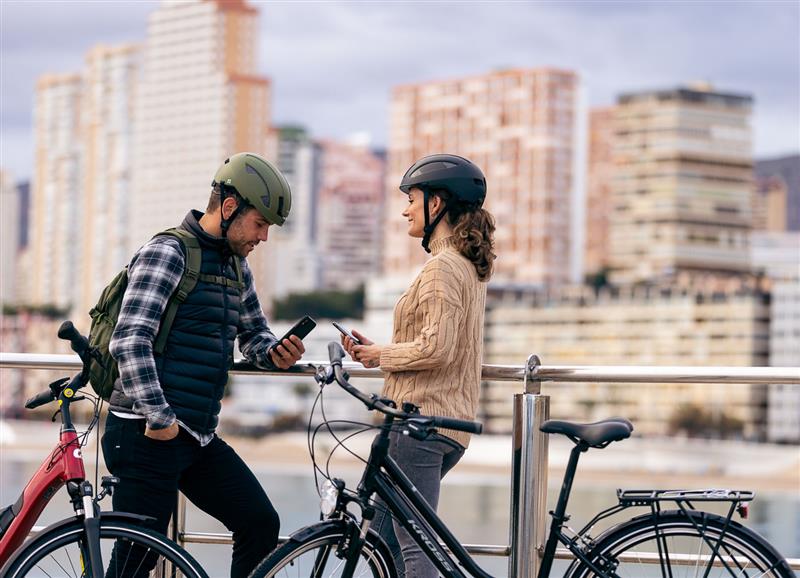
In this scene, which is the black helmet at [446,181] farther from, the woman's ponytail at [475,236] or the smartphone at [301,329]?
the smartphone at [301,329]

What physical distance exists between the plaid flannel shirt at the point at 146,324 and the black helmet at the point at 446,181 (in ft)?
1.90

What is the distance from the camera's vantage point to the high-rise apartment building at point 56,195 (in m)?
135

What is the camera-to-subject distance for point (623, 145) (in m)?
132

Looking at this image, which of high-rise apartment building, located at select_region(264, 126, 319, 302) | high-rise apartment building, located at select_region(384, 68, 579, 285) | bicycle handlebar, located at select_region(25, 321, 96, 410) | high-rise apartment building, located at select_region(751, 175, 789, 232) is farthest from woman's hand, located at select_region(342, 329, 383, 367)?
high-rise apartment building, located at select_region(751, 175, 789, 232)

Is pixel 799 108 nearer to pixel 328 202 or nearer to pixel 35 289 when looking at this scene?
pixel 328 202

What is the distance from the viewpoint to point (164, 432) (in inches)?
131

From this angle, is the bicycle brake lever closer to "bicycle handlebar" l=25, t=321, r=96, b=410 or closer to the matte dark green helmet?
the matte dark green helmet

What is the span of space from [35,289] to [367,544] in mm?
137220

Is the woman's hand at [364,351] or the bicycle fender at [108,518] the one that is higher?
the woman's hand at [364,351]

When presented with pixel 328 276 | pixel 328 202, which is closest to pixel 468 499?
pixel 328 276

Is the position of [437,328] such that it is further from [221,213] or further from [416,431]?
[221,213]

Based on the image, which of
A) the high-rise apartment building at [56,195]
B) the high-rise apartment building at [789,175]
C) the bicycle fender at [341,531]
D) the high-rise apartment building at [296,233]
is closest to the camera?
the bicycle fender at [341,531]

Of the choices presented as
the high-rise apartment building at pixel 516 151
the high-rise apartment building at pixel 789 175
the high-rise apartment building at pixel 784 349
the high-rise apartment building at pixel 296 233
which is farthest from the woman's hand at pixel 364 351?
the high-rise apartment building at pixel 789 175

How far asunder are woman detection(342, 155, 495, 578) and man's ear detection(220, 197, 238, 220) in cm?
40
